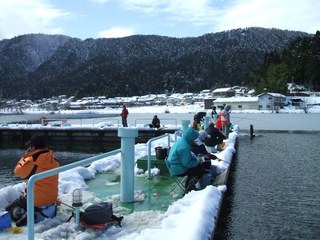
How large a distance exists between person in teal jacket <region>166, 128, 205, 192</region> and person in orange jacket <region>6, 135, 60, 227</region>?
238 cm

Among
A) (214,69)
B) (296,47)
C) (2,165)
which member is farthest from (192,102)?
(2,165)

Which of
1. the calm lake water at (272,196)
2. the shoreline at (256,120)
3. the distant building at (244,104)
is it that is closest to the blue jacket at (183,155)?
the calm lake water at (272,196)

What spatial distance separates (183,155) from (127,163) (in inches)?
43.1

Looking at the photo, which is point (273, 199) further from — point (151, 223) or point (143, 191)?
point (151, 223)

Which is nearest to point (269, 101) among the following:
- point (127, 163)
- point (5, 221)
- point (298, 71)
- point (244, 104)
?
point (244, 104)

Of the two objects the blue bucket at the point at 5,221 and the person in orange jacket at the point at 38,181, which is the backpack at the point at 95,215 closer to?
the person in orange jacket at the point at 38,181

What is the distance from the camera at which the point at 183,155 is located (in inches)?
266

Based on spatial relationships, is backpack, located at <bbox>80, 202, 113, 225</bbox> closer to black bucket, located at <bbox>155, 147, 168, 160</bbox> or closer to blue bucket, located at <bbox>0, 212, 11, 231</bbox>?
blue bucket, located at <bbox>0, 212, 11, 231</bbox>

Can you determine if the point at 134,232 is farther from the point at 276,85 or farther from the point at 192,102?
the point at 192,102

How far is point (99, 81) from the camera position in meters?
189

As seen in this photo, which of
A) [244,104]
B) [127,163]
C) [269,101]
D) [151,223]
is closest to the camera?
[151,223]

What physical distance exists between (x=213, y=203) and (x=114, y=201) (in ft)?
6.31

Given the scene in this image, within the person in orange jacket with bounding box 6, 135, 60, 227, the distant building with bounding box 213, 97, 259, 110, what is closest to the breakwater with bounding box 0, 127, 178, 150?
the person in orange jacket with bounding box 6, 135, 60, 227

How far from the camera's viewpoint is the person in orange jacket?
16.5 ft
